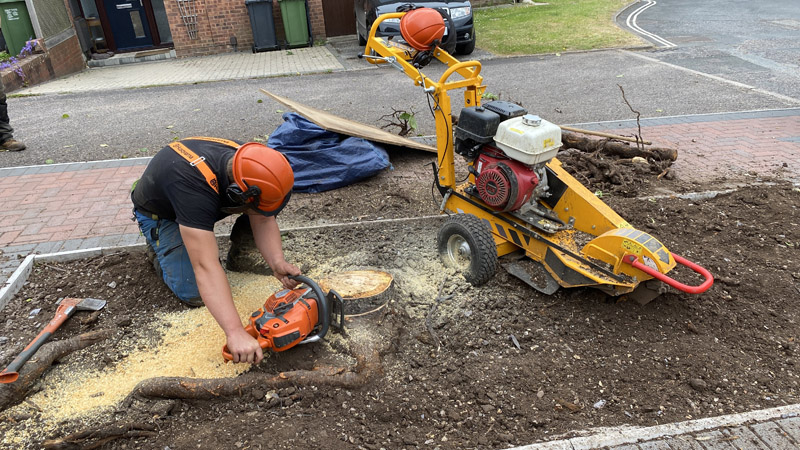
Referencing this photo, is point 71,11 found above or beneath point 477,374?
above

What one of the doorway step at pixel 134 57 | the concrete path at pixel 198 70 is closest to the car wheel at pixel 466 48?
the concrete path at pixel 198 70

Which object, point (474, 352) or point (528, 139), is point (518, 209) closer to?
point (528, 139)

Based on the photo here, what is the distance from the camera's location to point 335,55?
1305 cm

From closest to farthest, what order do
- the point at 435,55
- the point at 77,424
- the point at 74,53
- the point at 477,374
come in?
1. the point at 77,424
2. the point at 477,374
3. the point at 435,55
4. the point at 74,53

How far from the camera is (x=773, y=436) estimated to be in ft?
8.04

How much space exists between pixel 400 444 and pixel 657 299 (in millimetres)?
2020

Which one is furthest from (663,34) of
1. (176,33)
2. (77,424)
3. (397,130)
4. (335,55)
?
(77,424)

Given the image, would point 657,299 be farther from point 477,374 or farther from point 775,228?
point 775,228

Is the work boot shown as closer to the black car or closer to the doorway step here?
the black car

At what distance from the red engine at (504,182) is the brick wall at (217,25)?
12.3m

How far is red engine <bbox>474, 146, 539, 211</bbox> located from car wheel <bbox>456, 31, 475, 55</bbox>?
9134mm

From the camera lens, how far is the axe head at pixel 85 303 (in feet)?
11.9

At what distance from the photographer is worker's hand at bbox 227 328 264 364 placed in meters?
2.69

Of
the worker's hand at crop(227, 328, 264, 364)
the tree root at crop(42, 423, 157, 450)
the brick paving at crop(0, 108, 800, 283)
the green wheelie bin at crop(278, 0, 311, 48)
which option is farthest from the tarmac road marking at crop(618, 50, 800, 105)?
the tree root at crop(42, 423, 157, 450)
